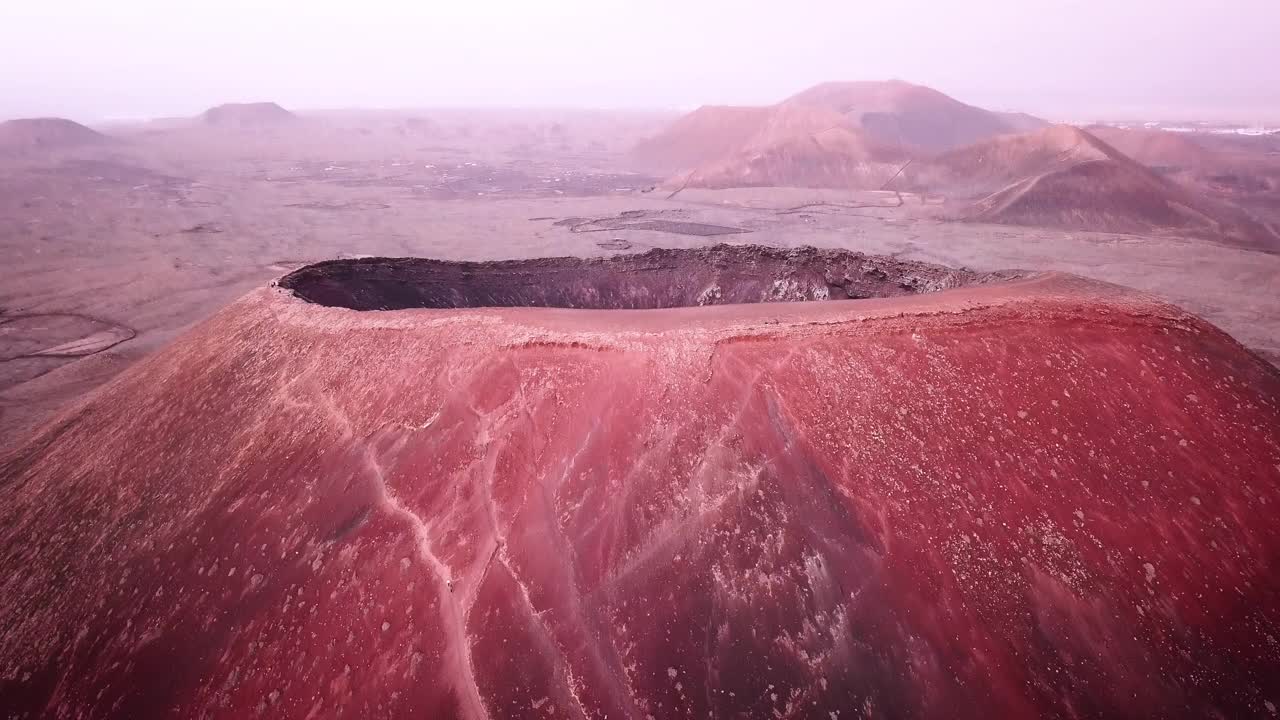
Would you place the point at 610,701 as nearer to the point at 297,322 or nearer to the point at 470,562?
the point at 470,562

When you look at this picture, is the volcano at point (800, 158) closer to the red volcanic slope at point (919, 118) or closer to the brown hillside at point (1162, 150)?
the red volcanic slope at point (919, 118)

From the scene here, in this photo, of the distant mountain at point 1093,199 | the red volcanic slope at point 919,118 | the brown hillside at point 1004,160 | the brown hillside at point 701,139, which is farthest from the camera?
the red volcanic slope at point 919,118

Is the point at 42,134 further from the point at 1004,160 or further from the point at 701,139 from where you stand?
the point at 1004,160

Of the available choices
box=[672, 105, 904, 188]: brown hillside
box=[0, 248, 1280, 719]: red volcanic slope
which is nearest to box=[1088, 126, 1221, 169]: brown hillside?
box=[672, 105, 904, 188]: brown hillside

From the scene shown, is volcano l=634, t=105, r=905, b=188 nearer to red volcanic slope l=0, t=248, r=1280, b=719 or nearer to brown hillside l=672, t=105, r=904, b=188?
brown hillside l=672, t=105, r=904, b=188

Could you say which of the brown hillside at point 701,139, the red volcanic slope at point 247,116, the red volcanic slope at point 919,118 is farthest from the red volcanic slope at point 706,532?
the red volcanic slope at point 247,116

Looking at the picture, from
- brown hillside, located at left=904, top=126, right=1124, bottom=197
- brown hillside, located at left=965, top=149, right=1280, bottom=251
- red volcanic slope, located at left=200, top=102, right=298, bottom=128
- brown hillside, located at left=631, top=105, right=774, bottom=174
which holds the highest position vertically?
red volcanic slope, located at left=200, top=102, right=298, bottom=128

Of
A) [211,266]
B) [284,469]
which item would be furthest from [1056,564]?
[211,266]
